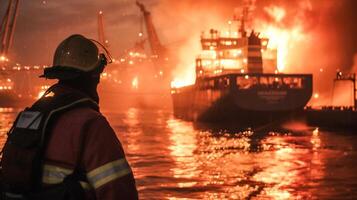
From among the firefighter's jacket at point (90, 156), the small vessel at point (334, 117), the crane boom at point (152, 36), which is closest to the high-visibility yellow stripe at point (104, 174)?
the firefighter's jacket at point (90, 156)

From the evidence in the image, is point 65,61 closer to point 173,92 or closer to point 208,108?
point 208,108

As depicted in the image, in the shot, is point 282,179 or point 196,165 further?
point 196,165

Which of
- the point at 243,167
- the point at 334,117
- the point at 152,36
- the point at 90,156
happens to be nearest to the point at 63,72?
the point at 90,156

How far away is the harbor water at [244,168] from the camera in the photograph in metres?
11.8

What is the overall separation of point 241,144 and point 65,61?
74.9 ft

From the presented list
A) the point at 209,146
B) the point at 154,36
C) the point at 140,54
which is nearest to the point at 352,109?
the point at 209,146

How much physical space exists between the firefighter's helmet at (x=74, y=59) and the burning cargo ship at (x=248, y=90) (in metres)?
35.0

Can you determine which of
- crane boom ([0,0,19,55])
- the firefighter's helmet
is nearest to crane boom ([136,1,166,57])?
crane boom ([0,0,19,55])

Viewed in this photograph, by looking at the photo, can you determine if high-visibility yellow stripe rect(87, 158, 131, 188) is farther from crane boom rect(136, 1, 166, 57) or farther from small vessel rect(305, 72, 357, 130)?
crane boom rect(136, 1, 166, 57)

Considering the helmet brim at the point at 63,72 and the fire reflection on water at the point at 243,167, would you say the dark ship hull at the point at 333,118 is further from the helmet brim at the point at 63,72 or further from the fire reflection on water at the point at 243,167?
the helmet brim at the point at 63,72

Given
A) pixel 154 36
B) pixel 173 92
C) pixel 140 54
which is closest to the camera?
pixel 173 92

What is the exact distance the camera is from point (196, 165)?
17.0 metres

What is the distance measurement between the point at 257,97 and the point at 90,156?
35798 millimetres

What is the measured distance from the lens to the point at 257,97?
37625mm
